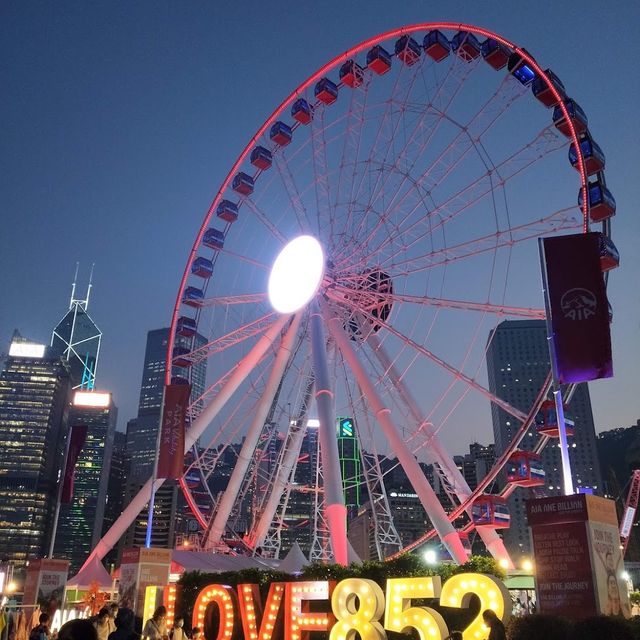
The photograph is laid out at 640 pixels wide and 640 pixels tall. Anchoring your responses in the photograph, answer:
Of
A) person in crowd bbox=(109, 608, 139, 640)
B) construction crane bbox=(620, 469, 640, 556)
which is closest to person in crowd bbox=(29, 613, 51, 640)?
person in crowd bbox=(109, 608, 139, 640)

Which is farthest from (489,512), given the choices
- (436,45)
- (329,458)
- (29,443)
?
(29,443)

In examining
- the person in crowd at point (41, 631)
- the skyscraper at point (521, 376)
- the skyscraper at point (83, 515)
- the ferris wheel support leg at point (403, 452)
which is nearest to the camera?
the person in crowd at point (41, 631)

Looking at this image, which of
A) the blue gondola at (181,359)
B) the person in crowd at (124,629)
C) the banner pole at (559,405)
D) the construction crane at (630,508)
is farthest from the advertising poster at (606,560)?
the construction crane at (630,508)

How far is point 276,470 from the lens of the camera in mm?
33312

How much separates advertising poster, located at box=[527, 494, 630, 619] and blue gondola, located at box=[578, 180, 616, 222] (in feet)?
47.7

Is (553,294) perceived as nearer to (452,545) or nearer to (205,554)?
(452,545)

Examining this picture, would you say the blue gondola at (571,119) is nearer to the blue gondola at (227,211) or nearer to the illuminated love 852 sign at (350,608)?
the blue gondola at (227,211)

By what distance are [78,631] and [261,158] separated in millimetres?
29347

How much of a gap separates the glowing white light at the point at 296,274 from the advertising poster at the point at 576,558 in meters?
19.2

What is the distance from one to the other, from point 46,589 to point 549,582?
770 inches

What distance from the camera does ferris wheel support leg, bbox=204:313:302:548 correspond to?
1200 inches

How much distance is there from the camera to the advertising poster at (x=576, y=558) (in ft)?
33.2

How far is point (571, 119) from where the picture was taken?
81.2ft

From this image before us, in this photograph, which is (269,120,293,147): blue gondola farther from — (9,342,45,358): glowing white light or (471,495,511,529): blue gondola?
(9,342,45,358): glowing white light
